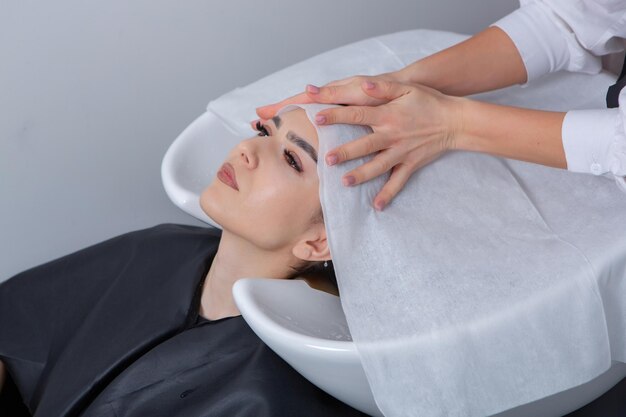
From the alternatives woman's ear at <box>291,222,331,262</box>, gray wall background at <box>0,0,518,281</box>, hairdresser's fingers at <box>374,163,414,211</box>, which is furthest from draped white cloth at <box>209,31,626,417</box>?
gray wall background at <box>0,0,518,281</box>

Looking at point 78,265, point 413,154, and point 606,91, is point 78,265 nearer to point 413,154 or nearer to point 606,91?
point 413,154

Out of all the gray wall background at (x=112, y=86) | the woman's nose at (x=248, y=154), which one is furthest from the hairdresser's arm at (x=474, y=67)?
the gray wall background at (x=112, y=86)

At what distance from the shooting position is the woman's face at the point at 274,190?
5.00 ft

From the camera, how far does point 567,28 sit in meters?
1.77

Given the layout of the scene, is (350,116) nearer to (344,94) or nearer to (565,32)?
(344,94)

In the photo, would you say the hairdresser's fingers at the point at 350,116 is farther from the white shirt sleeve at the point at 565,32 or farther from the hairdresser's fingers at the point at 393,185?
the white shirt sleeve at the point at 565,32

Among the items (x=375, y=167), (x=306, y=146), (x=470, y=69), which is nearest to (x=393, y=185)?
(x=375, y=167)

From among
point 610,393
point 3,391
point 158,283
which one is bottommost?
point 610,393

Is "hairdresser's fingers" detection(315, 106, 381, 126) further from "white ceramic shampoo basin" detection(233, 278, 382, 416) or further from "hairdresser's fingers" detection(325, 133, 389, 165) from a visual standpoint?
"white ceramic shampoo basin" detection(233, 278, 382, 416)

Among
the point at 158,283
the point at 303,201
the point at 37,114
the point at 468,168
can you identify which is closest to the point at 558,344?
the point at 468,168

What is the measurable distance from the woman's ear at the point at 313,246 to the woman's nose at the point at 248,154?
16 cm

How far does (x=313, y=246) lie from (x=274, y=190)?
0.13 meters

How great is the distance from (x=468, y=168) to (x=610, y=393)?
26.7 inches

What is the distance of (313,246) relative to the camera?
157cm
